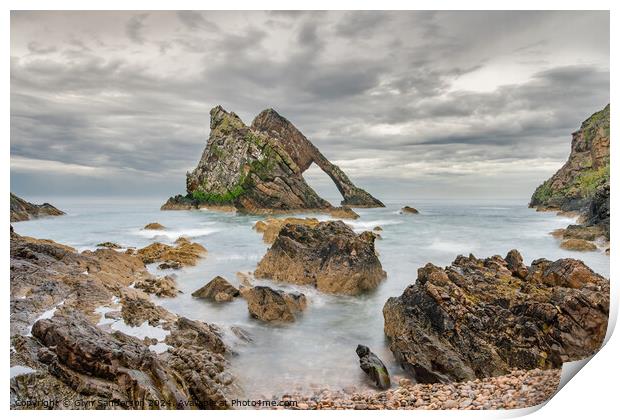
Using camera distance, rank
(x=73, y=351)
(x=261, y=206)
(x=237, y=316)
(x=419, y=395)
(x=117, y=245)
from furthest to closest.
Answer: (x=261, y=206), (x=117, y=245), (x=237, y=316), (x=419, y=395), (x=73, y=351)

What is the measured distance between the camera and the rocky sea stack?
457 centimetres

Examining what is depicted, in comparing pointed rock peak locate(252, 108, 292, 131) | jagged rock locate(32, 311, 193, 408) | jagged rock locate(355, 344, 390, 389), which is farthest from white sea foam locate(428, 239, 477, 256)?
jagged rock locate(32, 311, 193, 408)

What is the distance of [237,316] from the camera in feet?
13.4

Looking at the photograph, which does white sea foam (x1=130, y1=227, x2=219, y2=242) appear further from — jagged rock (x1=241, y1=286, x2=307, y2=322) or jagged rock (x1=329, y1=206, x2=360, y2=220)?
jagged rock (x1=329, y1=206, x2=360, y2=220)

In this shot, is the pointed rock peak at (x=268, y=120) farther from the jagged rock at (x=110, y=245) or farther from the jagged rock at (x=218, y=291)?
the jagged rock at (x=110, y=245)

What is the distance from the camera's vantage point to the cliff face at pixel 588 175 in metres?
3.94

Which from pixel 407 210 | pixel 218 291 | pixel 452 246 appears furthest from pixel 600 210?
pixel 218 291

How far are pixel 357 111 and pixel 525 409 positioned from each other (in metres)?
3.33

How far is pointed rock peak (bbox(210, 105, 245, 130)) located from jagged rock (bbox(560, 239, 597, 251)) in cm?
366

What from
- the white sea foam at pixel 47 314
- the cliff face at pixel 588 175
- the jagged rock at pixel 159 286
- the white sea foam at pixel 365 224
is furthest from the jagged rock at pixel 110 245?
the cliff face at pixel 588 175

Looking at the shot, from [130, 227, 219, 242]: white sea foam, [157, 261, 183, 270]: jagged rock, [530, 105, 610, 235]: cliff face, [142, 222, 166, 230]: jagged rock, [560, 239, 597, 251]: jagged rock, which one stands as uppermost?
[530, 105, 610, 235]: cliff face

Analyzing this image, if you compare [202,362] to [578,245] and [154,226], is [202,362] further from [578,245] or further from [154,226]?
[578,245]

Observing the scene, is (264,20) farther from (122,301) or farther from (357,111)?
(122,301)

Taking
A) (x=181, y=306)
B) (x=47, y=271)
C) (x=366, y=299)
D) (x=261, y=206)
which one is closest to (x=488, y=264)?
(x=366, y=299)
